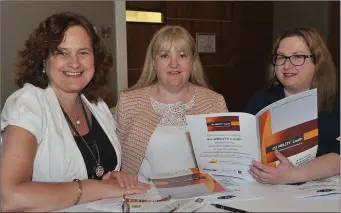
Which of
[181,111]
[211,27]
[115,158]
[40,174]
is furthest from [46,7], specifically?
[211,27]

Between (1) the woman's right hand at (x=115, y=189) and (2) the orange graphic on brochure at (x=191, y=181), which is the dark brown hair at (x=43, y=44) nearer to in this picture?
(1) the woman's right hand at (x=115, y=189)

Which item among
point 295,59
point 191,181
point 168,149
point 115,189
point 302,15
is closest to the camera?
point 115,189

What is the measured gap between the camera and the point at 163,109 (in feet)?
6.99

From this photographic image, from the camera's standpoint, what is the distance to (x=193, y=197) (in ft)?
4.42

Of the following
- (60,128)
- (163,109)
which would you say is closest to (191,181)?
(60,128)

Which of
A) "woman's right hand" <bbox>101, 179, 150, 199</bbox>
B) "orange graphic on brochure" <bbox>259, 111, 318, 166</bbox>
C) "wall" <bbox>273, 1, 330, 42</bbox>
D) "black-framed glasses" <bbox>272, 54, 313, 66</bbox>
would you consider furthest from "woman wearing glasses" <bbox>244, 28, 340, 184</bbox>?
"wall" <bbox>273, 1, 330, 42</bbox>

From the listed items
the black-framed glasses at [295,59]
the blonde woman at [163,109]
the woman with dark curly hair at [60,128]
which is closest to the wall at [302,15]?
the blonde woman at [163,109]

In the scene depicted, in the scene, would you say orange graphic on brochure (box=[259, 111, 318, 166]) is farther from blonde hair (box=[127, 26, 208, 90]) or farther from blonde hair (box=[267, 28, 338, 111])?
blonde hair (box=[127, 26, 208, 90])

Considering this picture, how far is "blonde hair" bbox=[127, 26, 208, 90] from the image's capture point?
212cm

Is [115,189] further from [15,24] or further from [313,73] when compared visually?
[15,24]

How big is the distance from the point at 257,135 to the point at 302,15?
19.7 ft

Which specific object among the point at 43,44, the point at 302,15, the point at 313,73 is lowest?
the point at 313,73

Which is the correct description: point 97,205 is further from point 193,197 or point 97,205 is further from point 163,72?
point 163,72

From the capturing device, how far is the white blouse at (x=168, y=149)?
2061 millimetres
